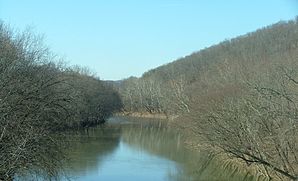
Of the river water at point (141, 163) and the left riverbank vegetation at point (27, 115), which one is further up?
the left riverbank vegetation at point (27, 115)

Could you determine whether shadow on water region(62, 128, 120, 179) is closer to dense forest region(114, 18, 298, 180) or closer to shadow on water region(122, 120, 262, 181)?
shadow on water region(122, 120, 262, 181)

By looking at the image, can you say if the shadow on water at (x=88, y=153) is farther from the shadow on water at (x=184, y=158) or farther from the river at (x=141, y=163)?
the shadow on water at (x=184, y=158)

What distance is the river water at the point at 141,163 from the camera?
23.6m

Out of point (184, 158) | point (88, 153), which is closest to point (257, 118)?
point (184, 158)

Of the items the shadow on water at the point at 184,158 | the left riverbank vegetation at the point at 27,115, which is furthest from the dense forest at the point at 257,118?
the left riverbank vegetation at the point at 27,115

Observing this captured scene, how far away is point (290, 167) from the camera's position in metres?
16.2

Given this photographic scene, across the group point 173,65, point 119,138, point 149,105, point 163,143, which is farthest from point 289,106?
point 173,65

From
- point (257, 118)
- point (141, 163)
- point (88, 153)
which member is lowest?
point (141, 163)

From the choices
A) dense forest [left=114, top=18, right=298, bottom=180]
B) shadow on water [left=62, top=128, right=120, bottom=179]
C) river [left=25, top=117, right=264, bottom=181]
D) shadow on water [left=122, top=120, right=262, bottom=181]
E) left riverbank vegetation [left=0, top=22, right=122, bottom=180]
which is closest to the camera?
left riverbank vegetation [left=0, top=22, right=122, bottom=180]

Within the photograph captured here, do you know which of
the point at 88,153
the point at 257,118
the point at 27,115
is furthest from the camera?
the point at 88,153

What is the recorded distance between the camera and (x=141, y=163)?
28844 millimetres

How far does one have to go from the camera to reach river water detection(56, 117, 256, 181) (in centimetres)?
2356

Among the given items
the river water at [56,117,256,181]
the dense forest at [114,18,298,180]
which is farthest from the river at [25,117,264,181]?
the dense forest at [114,18,298,180]

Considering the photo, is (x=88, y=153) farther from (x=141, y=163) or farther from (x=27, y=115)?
(x=27, y=115)
